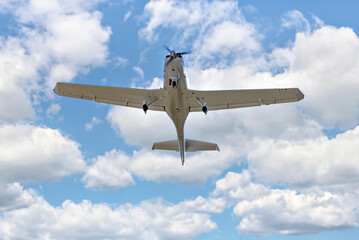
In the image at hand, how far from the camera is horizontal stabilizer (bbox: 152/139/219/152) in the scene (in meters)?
57.1

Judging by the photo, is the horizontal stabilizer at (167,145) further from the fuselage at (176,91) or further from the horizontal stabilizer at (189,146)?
the fuselage at (176,91)

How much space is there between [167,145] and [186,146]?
265 cm

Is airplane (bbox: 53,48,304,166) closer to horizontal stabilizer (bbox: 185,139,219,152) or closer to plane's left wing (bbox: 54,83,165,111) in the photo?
plane's left wing (bbox: 54,83,165,111)

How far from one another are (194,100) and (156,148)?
34.0ft

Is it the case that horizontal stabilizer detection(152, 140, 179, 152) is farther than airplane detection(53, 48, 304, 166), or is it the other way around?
horizontal stabilizer detection(152, 140, 179, 152)

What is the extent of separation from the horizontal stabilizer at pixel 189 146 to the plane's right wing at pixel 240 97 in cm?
704

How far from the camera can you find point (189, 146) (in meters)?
58.1

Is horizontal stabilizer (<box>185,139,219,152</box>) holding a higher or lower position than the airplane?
lower

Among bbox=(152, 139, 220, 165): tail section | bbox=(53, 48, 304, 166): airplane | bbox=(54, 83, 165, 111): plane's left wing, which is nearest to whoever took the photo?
bbox=(53, 48, 304, 166): airplane

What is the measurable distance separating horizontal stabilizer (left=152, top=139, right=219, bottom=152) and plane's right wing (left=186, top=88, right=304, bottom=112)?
7044mm

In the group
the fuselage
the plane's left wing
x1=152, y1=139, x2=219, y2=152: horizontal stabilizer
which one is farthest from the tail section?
the plane's left wing

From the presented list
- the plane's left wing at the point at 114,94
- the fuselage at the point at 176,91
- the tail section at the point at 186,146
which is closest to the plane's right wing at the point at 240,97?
the fuselage at the point at 176,91

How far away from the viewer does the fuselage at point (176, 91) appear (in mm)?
46219

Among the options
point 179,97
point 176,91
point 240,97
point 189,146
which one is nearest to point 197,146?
point 189,146
